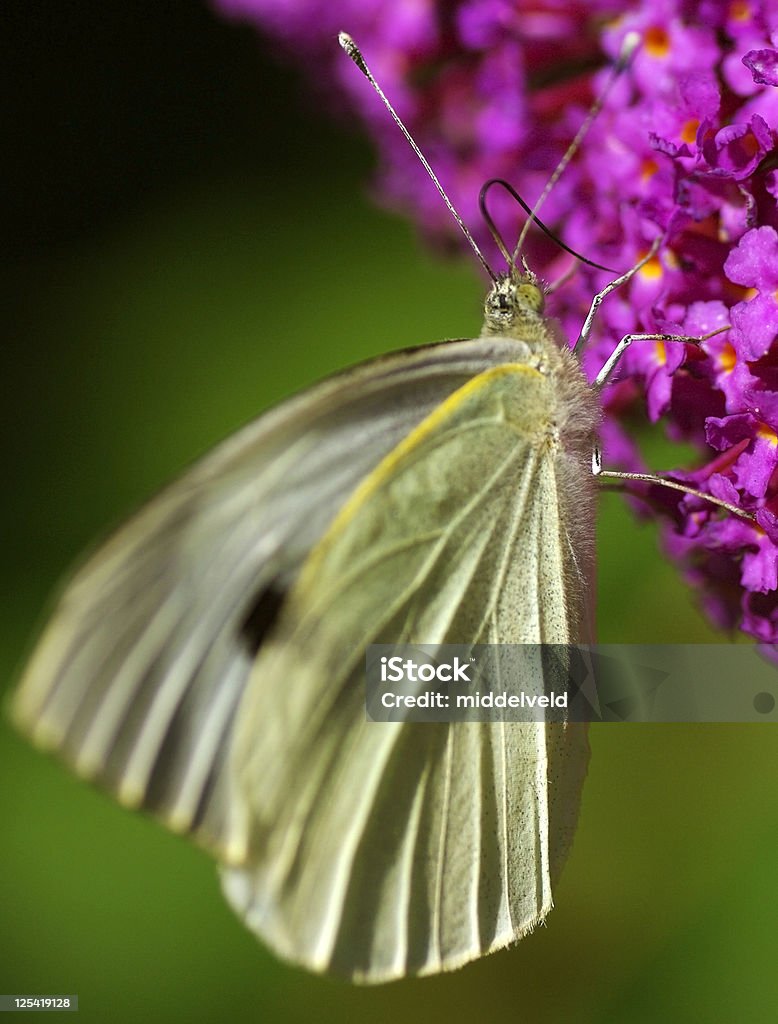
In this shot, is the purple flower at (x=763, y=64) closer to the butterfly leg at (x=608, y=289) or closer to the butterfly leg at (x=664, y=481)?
the butterfly leg at (x=608, y=289)

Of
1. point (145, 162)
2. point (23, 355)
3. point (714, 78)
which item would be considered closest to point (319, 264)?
point (145, 162)

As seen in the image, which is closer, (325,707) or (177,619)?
(177,619)

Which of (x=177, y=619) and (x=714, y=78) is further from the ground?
(x=714, y=78)

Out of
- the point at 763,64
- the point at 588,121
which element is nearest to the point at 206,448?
the point at 588,121

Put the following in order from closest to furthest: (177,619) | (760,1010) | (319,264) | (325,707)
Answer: (177,619)
(325,707)
(760,1010)
(319,264)

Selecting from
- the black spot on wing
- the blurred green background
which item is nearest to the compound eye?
the black spot on wing

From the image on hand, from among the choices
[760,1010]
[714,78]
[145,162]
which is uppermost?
[145,162]

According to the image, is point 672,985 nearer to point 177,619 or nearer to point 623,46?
point 177,619
